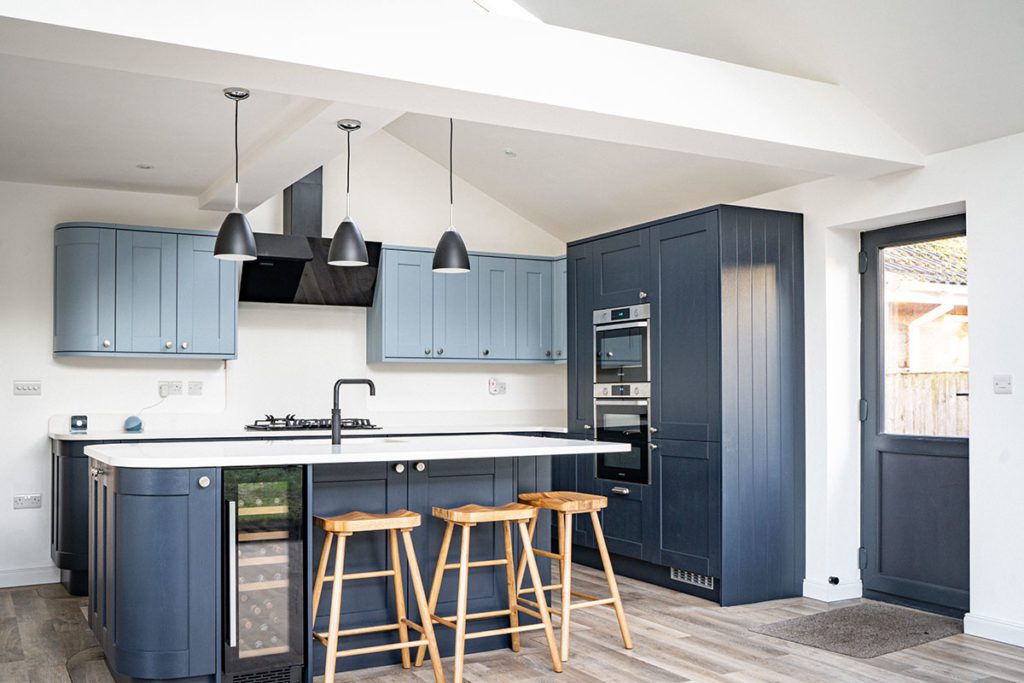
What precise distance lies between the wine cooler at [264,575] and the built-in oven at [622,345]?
2686 millimetres

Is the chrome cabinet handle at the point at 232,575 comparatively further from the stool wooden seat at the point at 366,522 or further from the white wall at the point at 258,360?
the white wall at the point at 258,360

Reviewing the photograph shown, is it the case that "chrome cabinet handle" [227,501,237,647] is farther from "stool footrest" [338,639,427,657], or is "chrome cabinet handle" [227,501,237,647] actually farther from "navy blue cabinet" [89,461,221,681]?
"stool footrest" [338,639,427,657]

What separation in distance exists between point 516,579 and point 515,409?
10.7ft

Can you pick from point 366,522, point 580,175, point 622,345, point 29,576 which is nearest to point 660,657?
point 366,522

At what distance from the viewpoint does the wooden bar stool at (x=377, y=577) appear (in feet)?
11.7

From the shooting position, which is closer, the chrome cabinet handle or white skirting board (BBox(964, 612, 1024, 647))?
→ the chrome cabinet handle

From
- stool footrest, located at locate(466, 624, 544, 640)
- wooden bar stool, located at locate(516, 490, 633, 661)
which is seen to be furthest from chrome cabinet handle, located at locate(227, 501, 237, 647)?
wooden bar stool, located at locate(516, 490, 633, 661)

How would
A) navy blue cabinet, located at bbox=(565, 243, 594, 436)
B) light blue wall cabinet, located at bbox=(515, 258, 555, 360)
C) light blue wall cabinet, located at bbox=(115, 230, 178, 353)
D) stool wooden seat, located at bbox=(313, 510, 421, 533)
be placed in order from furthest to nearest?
light blue wall cabinet, located at bbox=(515, 258, 555, 360) → navy blue cabinet, located at bbox=(565, 243, 594, 436) → light blue wall cabinet, located at bbox=(115, 230, 178, 353) → stool wooden seat, located at bbox=(313, 510, 421, 533)

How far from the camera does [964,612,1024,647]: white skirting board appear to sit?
431 centimetres

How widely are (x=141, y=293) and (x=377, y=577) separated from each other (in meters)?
2.89

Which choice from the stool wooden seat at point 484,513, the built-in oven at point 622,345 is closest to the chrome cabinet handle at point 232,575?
the stool wooden seat at point 484,513

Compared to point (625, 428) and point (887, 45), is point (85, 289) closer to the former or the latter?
point (625, 428)

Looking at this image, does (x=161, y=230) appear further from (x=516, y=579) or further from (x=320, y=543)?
(x=516, y=579)

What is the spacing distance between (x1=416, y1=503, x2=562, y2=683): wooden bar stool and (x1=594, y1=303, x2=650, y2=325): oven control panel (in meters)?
1.87
